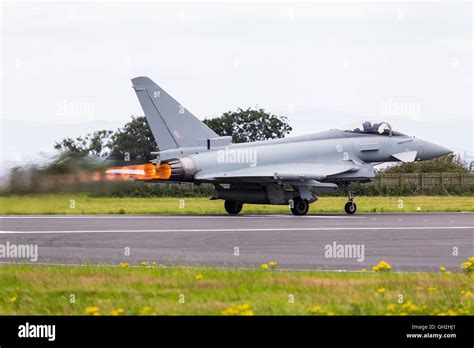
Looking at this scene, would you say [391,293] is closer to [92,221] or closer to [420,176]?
[92,221]

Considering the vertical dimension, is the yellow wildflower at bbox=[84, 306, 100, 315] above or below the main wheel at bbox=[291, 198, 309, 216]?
below

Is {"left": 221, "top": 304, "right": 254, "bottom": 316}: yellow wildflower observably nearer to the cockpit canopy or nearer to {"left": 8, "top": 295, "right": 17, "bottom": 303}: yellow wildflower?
{"left": 8, "top": 295, "right": 17, "bottom": 303}: yellow wildflower

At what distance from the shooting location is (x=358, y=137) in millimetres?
37000

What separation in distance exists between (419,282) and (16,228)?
1573 centimetres

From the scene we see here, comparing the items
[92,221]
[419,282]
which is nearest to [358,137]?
[92,221]

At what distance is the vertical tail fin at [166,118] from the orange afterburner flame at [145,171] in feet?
4.89

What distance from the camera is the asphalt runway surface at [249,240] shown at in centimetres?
1850

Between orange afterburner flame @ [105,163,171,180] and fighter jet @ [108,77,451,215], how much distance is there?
3cm

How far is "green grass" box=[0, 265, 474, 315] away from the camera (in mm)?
11922

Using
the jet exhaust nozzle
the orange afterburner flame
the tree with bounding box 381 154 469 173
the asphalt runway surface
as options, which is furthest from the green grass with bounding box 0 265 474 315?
the tree with bounding box 381 154 469 173
